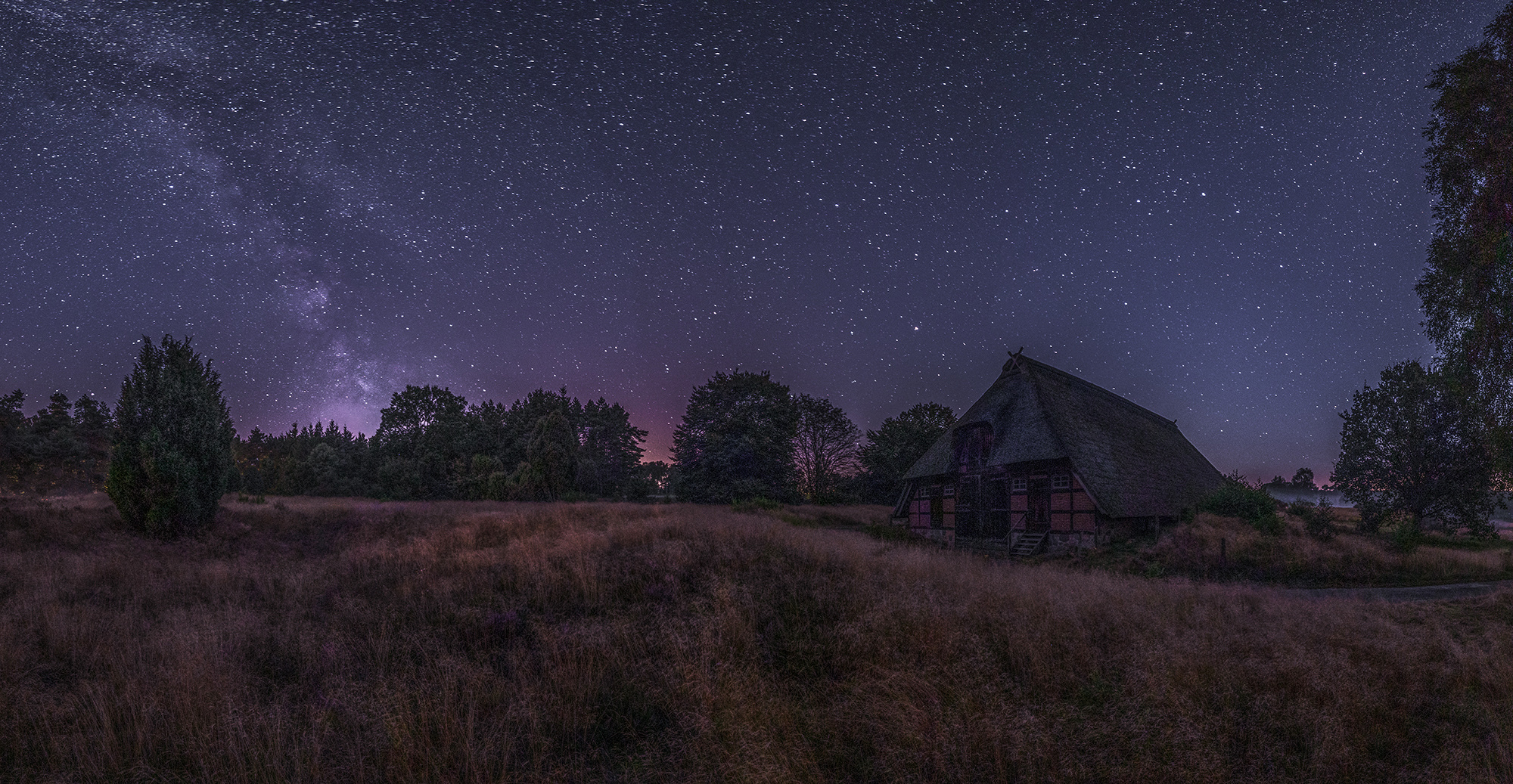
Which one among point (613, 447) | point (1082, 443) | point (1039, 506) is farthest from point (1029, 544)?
point (613, 447)

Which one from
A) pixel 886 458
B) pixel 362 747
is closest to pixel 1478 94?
pixel 362 747

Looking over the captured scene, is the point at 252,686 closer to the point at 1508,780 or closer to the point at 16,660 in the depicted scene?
the point at 16,660

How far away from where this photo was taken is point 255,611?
6.96 m

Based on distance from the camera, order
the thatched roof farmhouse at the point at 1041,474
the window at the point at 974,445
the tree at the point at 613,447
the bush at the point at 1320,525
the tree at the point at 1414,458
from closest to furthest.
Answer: the bush at the point at 1320,525
the thatched roof farmhouse at the point at 1041,474
the window at the point at 974,445
the tree at the point at 1414,458
the tree at the point at 613,447

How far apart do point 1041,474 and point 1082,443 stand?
215 centimetres

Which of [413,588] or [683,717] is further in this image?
[413,588]

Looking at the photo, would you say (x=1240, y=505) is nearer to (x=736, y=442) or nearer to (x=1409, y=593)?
(x=1409, y=593)

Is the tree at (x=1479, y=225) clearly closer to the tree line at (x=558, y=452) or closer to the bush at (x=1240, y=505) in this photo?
the bush at (x=1240, y=505)

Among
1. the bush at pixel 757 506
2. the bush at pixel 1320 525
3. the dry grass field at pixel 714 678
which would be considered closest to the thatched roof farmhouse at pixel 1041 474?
the bush at pixel 1320 525

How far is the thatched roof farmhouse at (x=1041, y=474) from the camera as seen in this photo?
62.3 feet

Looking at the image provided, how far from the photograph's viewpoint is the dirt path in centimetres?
1078

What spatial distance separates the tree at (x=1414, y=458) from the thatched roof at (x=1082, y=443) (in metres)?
7.23

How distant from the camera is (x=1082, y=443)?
2055cm

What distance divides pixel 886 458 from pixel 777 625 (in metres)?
43.4
